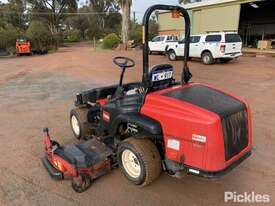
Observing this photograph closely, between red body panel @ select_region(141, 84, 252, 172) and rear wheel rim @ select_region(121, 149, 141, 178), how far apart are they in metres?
0.63

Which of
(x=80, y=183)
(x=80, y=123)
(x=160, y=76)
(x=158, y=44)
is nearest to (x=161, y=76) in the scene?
(x=160, y=76)

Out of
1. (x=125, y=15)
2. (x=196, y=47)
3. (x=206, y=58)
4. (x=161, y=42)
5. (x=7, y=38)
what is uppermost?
(x=125, y=15)

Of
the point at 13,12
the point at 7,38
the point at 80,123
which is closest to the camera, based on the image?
the point at 80,123

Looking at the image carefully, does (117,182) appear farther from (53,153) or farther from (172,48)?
(172,48)

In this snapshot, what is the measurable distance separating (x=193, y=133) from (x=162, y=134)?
0.46 meters

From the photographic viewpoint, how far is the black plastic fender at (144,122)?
329 centimetres

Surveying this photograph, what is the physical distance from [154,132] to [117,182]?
3.55ft

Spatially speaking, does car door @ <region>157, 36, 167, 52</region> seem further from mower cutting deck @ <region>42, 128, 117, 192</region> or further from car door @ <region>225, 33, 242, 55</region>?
mower cutting deck @ <region>42, 128, 117, 192</region>

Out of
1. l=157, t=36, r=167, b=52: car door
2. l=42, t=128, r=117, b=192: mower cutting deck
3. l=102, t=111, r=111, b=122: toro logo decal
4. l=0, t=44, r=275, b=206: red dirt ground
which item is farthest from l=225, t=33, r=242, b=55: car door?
l=42, t=128, r=117, b=192: mower cutting deck

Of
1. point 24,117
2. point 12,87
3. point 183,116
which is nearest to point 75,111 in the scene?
point 24,117

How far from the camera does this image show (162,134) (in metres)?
3.34

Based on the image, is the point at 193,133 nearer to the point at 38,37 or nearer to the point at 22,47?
the point at 22,47

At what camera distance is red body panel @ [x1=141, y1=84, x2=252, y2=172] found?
116 inches

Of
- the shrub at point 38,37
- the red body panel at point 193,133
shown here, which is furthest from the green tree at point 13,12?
the red body panel at point 193,133
